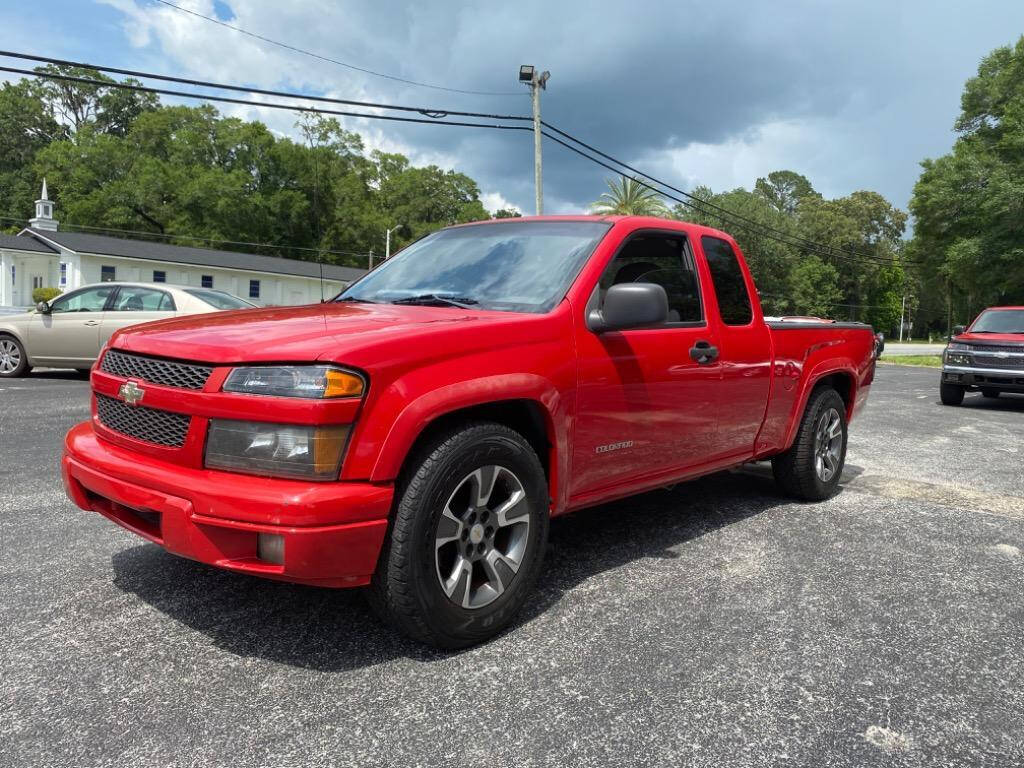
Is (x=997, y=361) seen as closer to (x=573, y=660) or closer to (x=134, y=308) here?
(x=573, y=660)

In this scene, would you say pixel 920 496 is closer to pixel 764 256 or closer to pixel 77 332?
pixel 77 332

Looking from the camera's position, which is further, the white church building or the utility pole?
the white church building

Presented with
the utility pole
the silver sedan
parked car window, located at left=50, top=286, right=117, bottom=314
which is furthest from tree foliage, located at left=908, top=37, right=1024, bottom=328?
parked car window, located at left=50, top=286, right=117, bottom=314

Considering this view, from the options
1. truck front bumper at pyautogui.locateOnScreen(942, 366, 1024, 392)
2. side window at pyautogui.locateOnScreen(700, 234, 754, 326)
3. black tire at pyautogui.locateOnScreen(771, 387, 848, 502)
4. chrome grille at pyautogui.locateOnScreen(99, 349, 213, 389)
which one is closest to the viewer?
chrome grille at pyautogui.locateOnScreen(99, 349, 213, 389)

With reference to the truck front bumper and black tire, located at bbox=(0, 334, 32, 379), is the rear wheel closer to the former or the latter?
black tire, located at bbox=(0, 334, 32, 379)

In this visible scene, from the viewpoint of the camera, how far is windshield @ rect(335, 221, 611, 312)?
3.37 m

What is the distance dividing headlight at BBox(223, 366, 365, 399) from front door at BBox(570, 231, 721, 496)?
3.64ft

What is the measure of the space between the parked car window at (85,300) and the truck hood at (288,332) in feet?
30.0

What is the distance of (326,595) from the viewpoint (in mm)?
3219

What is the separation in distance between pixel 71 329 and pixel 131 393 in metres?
9.85

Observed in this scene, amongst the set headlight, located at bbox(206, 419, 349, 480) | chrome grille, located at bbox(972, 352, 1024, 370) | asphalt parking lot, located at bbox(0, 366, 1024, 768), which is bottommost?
asphalt parking lot, located at bbox(0, 366, 1024, 768)

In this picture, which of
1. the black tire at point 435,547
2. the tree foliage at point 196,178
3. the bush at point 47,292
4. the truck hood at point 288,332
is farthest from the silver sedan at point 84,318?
the tree foliage at point 196,178

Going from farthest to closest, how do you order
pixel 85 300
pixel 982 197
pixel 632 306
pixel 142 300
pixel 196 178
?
pixel 196 178 < pixel 982 197 < pixel 85 300 < pixel 142 300 < pixel 632 306

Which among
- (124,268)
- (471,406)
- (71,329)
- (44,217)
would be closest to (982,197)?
(71,329)
